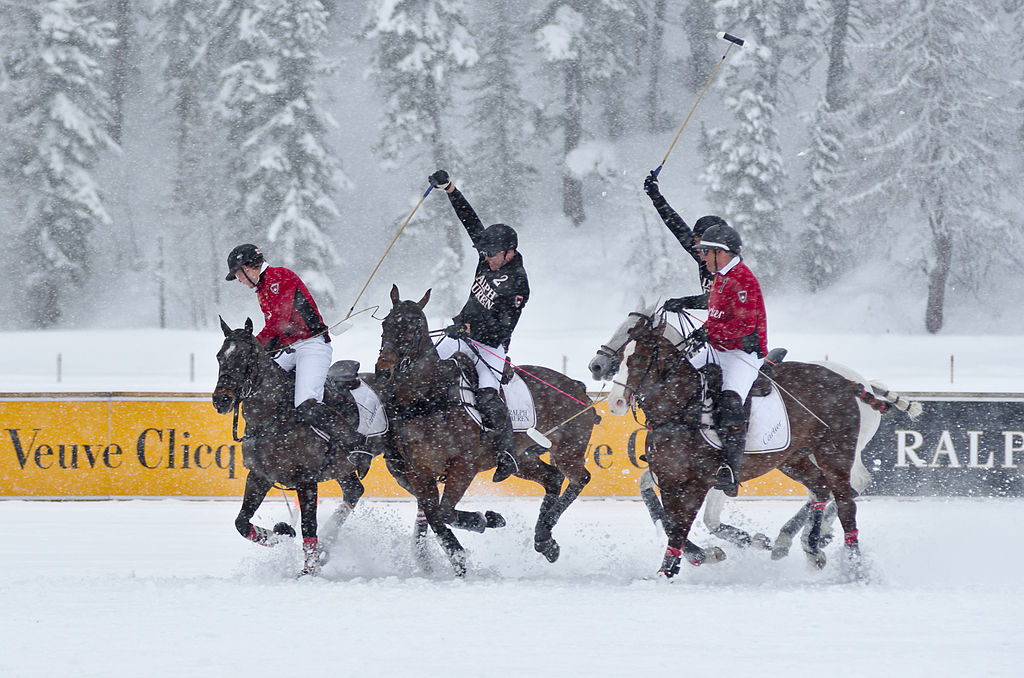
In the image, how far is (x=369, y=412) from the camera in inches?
325

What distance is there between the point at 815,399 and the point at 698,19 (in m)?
44.3

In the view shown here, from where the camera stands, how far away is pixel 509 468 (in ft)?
25.9

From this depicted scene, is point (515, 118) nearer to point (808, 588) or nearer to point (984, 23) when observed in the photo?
point (984, 23)

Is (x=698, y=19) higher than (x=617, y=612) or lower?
higher

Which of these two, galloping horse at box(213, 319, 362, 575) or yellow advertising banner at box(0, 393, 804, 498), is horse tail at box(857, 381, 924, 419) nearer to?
yellow advertising banner at box(0, 393, 804, 498)

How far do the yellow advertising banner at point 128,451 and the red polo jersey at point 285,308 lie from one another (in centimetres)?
408

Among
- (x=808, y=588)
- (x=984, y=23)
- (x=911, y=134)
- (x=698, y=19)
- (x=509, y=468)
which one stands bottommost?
(x=808, y=588)

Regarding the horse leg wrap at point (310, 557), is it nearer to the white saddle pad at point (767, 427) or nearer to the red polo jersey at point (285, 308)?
the red polo jersey at point (285, 308)

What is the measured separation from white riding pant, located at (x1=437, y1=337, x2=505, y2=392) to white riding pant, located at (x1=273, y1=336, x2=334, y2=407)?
835mm

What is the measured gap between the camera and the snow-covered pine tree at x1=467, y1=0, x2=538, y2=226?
1576 inches

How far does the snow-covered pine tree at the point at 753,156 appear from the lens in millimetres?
36250

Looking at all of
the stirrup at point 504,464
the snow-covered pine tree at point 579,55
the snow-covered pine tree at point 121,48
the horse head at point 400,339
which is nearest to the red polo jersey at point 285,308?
the horse head at point 400,339

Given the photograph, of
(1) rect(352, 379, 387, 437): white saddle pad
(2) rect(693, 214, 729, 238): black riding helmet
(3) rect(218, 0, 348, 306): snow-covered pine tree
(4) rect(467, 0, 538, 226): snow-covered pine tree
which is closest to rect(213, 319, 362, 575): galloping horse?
(1) rect(352, 379, 387, 437): white saddle pad

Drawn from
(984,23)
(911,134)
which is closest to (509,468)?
(911,134)
